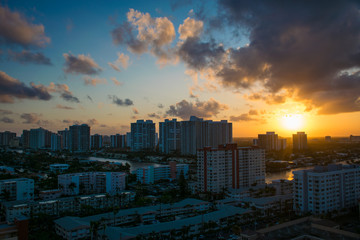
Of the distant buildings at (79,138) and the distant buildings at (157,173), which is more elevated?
the distant buildings at (79,138)

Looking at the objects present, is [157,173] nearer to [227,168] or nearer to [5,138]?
[227,168]

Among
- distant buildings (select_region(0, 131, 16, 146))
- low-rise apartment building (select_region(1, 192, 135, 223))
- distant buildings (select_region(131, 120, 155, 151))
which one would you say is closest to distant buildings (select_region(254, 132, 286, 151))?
distant buildings (select_region(131, 120, 155, 151))

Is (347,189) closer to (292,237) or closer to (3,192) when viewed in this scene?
(292,237)

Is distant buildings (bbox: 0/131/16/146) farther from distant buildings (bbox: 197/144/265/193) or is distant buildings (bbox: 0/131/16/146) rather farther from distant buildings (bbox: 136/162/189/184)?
distant buildings (bbox: 197/144/265/193)

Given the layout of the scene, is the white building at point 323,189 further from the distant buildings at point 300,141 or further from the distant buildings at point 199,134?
the distant buildings at point 300,141

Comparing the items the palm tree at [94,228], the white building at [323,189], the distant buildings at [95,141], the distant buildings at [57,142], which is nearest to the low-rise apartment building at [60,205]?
the palm tree at [94,228]

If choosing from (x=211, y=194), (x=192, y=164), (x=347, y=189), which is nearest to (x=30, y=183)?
(x=211, y=194)
